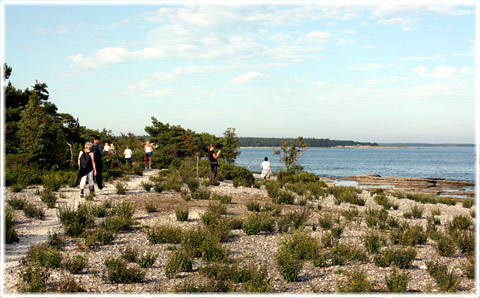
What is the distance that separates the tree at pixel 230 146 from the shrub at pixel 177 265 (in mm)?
32962

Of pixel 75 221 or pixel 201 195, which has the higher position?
pixel 75 221

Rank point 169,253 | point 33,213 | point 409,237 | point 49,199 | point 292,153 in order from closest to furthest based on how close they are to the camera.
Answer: point 169,253 → point 409,237 → point 33,213 → point 49,199 → point 292,153

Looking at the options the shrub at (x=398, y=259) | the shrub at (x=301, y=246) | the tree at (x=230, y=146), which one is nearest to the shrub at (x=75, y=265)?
the shrub at (x=301, y=246)

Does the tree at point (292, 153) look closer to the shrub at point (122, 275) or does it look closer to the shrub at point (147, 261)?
the shrub at point (147, 261)

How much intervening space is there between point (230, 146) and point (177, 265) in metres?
34.0

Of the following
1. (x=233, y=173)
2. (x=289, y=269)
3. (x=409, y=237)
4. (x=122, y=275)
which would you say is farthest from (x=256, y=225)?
(x=233, y=173)

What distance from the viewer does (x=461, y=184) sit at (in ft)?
138

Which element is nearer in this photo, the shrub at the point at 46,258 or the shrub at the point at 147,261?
the shrub at the point at 46,258

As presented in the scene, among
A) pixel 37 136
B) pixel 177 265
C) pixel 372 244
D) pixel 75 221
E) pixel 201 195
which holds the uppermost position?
pixel 37 136

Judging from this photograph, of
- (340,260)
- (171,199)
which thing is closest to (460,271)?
(340,260)

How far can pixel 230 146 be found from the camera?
41031 mm

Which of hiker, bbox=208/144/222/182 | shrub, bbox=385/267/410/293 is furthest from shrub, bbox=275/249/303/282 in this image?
hiker, bbox=208/144/222/182

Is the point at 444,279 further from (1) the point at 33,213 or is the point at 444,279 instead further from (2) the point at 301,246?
(1) the point at 33,213

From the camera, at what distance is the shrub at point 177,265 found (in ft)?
A: 23.2
